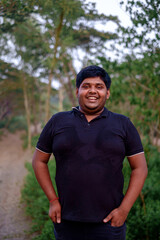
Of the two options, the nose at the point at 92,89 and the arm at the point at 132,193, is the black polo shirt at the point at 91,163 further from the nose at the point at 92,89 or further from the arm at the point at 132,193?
the nose at the point at 92,89

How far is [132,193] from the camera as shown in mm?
2139

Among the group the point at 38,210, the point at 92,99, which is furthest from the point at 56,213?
the point at 38,210

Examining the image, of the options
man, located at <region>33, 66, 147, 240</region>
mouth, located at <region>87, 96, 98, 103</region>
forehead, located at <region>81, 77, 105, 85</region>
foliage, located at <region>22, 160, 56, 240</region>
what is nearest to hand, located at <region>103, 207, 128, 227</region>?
man, located at <region>33, 66, 147, 240</region>

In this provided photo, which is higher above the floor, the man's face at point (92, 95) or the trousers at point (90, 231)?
the man's face at point (92, 95)

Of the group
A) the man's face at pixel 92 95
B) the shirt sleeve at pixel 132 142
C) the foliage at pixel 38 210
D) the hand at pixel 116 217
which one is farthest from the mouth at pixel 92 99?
the foliage at pixel 38 210

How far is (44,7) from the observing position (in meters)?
3.77

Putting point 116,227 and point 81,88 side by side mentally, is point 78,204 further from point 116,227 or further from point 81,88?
point 81,88

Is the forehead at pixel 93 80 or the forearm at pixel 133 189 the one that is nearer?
the forearm at pixel 133 189

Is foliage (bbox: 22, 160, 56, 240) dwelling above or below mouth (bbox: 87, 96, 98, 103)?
below

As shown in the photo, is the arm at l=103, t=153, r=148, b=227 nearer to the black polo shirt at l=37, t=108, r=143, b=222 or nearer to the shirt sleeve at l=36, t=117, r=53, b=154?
the black polo shirt at l=37, t=108, r=143, b=222

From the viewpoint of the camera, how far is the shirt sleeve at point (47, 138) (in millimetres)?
2238

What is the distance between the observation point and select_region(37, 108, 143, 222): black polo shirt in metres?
2.05

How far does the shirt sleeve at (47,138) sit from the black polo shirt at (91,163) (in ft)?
0.29

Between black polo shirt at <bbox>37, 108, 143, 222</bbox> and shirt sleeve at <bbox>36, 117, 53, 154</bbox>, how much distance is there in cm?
9
